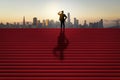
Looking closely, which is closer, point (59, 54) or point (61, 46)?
point (59, 54)

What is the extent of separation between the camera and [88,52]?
12117 millimetres

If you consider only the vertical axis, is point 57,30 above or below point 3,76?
above

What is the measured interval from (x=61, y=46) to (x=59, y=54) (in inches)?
31.8

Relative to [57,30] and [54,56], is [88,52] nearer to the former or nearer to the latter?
[54,56]

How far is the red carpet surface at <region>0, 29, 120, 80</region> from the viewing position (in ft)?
34.1

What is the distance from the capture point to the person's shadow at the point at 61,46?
11.9 m

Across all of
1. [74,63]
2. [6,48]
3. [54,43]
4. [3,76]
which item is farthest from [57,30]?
[3,76]

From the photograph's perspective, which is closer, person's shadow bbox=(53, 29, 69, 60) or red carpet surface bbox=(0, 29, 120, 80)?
red carpet surface bbox=(0, 29, 120, 80)

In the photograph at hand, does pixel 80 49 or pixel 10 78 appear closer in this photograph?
pixel 10 78

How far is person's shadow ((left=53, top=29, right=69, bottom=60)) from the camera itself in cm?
1185

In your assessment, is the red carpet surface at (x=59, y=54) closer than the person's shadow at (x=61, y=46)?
Yes

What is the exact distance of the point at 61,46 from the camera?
12.7 metres

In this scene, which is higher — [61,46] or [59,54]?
[61,46]

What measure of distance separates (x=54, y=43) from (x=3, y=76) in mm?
3180
